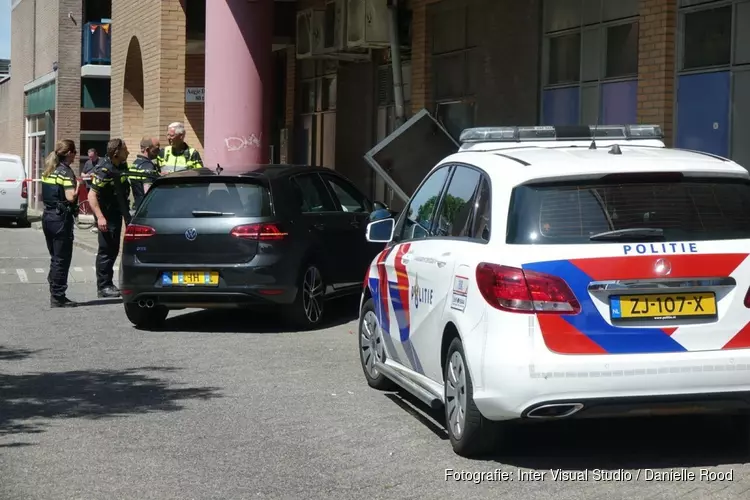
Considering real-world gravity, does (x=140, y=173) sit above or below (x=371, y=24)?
below

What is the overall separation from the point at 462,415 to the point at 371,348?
7.64 feet

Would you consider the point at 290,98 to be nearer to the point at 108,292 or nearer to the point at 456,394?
the point at 108,292

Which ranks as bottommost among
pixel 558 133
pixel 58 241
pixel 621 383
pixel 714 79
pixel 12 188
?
pixel 621 383

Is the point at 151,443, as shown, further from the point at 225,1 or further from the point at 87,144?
the point at 87,144

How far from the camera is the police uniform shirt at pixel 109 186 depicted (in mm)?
15500

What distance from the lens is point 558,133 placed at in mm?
7930

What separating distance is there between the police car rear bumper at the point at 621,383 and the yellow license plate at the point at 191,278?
6077mm

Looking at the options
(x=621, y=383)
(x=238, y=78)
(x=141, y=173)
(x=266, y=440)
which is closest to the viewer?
(x=621, y=383)

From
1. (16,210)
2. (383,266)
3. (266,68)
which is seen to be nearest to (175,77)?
(266,68)

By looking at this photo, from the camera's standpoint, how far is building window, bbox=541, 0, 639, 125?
14773 mm

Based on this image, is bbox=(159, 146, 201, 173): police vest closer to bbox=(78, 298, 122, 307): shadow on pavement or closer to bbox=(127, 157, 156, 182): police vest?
bbox=(127, 157, 156, 182): police vest

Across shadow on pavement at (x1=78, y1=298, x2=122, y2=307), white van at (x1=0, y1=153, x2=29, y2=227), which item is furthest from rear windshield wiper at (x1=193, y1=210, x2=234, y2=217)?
white van at (x1=0, y1=153, x2=29, y2=227)

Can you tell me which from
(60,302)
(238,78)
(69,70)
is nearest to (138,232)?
(60,302)

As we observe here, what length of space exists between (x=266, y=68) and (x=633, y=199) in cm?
1453
